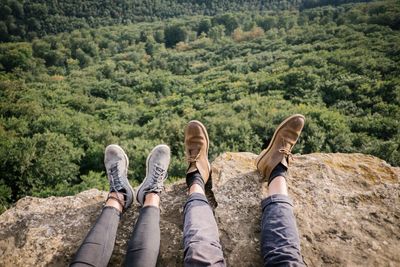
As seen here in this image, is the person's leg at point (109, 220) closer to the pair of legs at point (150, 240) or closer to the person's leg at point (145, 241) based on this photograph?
the pair of legs at point (150, 240)

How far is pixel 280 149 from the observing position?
9.76 ft

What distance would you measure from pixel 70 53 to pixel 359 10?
190 feet

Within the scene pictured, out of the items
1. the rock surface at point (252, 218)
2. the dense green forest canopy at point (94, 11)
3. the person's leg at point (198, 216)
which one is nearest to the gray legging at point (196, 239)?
the person's leg at point (198, 216)

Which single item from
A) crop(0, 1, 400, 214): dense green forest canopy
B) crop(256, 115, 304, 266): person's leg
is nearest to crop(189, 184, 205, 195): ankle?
crop(256, 115, 304, 266): person's leg

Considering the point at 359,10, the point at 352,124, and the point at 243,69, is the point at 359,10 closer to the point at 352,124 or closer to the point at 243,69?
the point at 243,69

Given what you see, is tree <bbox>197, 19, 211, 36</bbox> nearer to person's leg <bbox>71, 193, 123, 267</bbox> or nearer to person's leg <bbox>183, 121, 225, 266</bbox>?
person's leg <bbox>183, 121, 225, 266</bbox>

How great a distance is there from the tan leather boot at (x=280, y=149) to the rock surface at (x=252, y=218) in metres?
0.21

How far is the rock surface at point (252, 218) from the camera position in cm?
237

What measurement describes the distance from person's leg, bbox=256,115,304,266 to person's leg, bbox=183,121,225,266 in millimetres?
375

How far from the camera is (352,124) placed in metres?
12.8

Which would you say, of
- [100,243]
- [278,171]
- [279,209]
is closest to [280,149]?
[278,171]

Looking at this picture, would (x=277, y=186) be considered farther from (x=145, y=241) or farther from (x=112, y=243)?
(x=112, y=243)

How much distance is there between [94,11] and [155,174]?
335ft

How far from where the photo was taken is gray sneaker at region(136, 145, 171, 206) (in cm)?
279
